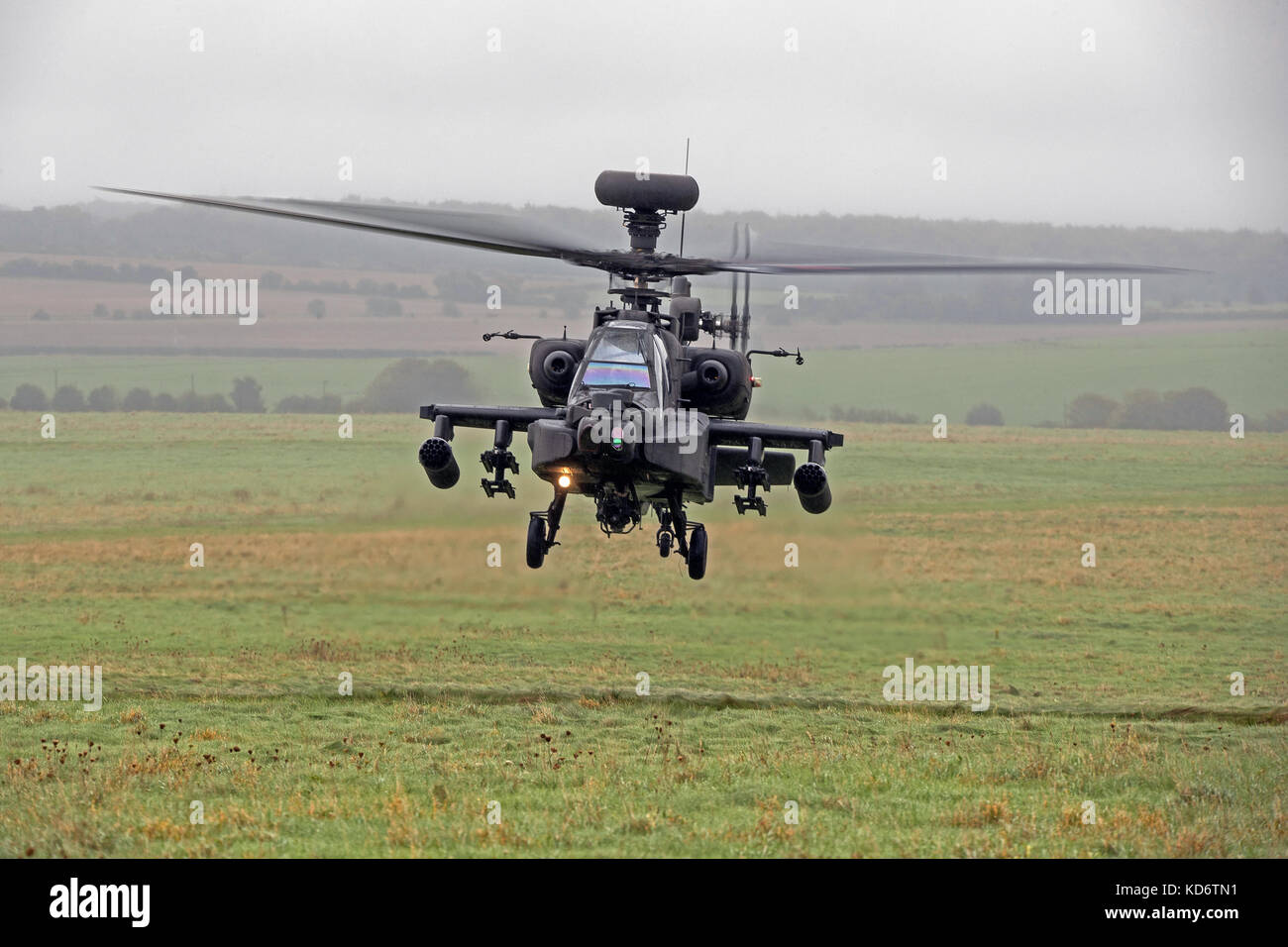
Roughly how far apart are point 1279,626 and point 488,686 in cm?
2700

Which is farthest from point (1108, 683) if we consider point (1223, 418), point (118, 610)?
point (1223, 418)

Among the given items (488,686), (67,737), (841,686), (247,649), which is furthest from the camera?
(247,649)

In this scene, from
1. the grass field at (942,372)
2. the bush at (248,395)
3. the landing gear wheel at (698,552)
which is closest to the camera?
the landing gear wheel at (698,552)

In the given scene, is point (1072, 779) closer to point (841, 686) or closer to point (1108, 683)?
point (841, 686)

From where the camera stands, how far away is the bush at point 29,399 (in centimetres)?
9894

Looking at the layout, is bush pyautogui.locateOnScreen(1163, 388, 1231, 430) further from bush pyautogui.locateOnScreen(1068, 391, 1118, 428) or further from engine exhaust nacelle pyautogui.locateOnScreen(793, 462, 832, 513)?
engine exhaust nacelle pyautogui.locateOnScreen(793, 462, 832, 513)

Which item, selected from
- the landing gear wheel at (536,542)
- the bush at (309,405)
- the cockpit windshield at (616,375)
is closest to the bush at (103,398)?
the bush at (309,405)

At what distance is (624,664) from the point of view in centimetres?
3609

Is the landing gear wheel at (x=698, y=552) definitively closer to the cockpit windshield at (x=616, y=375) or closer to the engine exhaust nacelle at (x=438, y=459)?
the cockpit windshield at (x=616, y=375)

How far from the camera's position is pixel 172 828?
1828cm

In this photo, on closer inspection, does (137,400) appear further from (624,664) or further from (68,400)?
(624,664)

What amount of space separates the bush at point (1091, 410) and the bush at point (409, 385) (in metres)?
44.3

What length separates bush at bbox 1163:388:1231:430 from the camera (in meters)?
105
